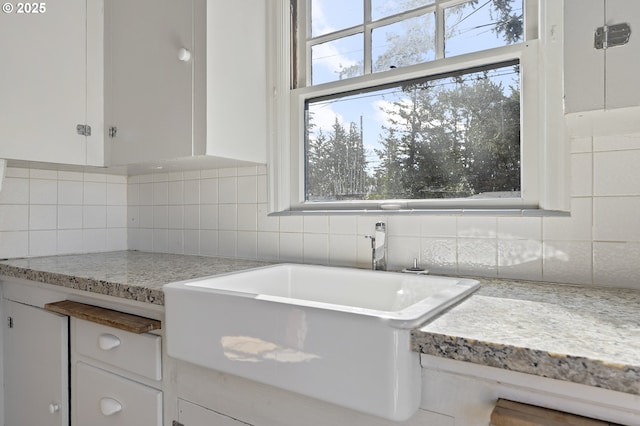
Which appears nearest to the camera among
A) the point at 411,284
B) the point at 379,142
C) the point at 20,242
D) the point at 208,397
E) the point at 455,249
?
the point at 208,397

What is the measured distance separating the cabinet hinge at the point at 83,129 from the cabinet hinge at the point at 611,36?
1758 millimetres

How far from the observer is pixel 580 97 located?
0.77 meters

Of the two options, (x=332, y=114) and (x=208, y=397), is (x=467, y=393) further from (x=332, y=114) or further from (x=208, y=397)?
(x=332, y=114)

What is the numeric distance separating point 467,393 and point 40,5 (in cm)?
196

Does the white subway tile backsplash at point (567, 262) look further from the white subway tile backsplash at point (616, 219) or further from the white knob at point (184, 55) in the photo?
the white knob at point (184, 55)

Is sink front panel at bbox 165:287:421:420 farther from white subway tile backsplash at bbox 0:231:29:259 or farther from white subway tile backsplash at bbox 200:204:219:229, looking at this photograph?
white subway tile backsplash at bbox 0:231:29:259

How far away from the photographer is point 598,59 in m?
0.75

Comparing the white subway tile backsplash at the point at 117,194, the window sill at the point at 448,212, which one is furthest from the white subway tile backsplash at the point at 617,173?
the white subway tile backsplash at the point at 117,194

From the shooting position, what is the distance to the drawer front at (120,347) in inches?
41.8

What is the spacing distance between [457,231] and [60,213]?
5.90ft

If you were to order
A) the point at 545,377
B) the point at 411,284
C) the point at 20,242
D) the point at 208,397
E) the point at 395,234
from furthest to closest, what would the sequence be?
the point at 20,242 < the point at 395,234 < the point at 411,284 < the point at 208,397 < the point at 545,377

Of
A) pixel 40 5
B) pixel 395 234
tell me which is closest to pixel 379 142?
pixel 395 234

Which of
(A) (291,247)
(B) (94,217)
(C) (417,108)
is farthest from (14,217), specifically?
(C) (417,108)

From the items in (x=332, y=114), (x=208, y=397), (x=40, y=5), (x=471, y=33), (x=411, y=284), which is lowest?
(x=208, y=397)
